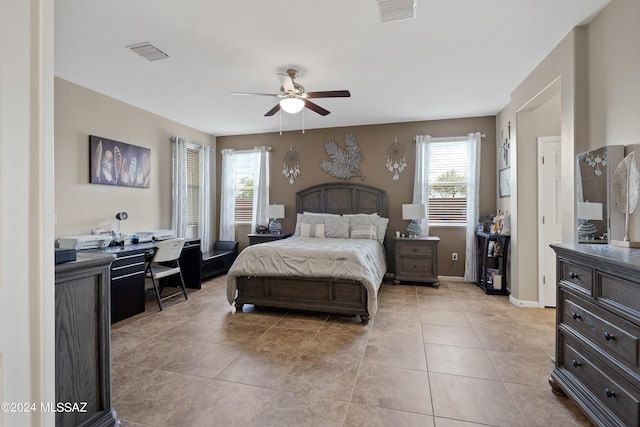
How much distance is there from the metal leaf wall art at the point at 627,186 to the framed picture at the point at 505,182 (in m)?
2.20

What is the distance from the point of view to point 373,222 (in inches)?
192

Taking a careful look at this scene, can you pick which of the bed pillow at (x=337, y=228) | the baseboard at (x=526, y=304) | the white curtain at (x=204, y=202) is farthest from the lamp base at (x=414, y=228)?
the white curtain at (x=204, y=202)

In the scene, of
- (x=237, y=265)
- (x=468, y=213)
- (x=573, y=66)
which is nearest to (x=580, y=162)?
(x=573, y=66)

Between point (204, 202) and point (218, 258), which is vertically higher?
point (204, 202)

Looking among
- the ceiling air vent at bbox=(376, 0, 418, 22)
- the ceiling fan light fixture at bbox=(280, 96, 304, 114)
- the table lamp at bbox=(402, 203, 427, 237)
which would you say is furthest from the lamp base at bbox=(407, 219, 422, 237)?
the ceiling air vent at bbox=(376, 0, 418, 22)

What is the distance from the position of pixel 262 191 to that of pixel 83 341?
4.51 meters

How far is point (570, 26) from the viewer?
2.50 meters

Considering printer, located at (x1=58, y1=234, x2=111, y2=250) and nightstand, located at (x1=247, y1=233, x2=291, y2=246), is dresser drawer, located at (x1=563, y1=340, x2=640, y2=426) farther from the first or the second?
printer, located at (x1=58, y1=234, x2=111, y2=250)

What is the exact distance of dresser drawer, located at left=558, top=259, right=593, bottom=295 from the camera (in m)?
1.71

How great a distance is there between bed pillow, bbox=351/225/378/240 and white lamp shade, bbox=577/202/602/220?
2.62m

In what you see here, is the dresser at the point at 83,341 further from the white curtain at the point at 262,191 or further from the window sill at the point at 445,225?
the window sill at the point at 445,225

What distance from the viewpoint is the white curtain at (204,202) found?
566 centimetres

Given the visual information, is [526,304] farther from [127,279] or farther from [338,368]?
[127,279]

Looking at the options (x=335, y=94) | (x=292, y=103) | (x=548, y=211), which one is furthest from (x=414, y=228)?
(x=292, y=103)
